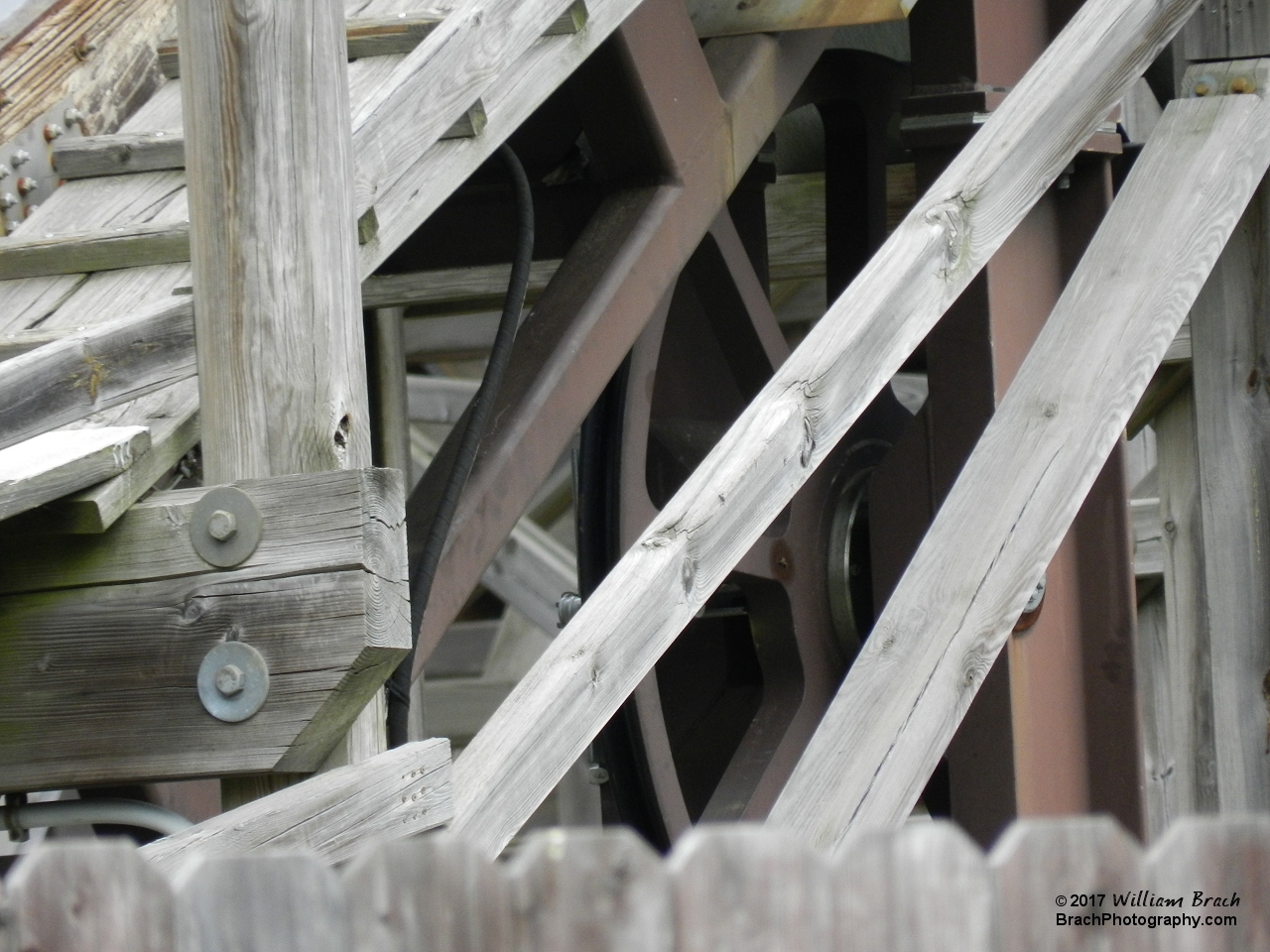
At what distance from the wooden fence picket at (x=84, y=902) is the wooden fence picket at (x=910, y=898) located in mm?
459

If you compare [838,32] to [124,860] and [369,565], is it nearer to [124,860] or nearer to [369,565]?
[369,565]

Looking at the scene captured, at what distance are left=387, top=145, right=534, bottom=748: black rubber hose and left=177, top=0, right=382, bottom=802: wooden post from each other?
590mm

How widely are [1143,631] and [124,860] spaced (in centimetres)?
503

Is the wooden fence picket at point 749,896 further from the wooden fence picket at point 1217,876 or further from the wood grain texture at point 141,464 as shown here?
the wood grain texture at point 141,464

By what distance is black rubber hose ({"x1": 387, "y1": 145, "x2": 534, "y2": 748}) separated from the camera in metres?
2.44

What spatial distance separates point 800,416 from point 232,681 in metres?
0.94

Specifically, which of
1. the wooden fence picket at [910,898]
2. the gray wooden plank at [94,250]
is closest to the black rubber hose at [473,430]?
the gray wooden plank at [94,250]

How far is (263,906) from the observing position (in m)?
1.12

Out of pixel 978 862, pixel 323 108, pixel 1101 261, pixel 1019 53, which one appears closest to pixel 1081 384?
pixel 1101 261

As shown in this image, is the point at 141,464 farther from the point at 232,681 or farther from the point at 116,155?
the point at 116,155

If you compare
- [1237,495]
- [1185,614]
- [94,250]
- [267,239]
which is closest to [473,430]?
[94,250]

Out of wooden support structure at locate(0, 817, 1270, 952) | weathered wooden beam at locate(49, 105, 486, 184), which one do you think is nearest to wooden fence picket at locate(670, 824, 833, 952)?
wooden support structure at locate(0, 817, 1270, 952)

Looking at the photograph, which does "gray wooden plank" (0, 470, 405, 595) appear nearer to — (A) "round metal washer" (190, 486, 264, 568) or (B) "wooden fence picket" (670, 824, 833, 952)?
(A) "round metal washer" (190, 486, 264, 568)

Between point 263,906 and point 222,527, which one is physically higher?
point 222,527
